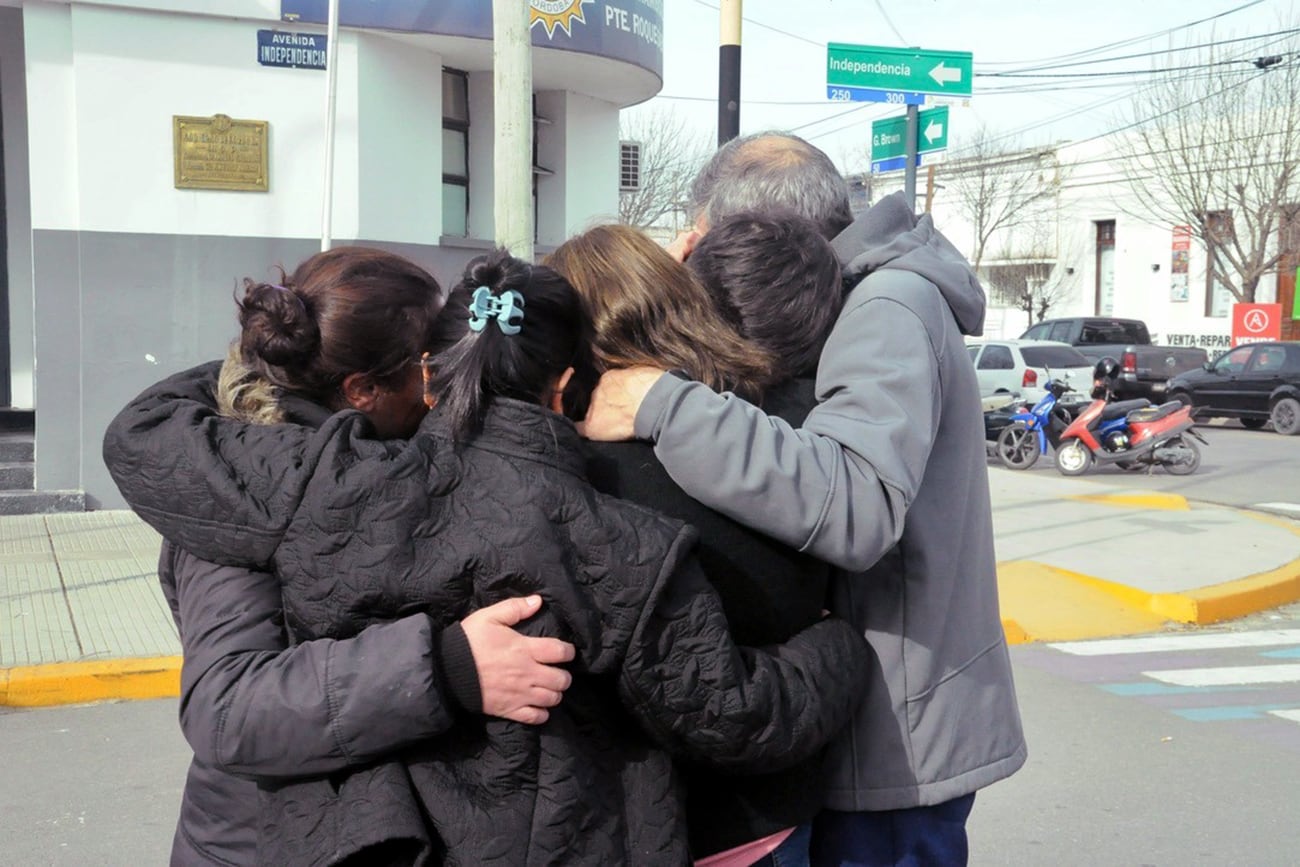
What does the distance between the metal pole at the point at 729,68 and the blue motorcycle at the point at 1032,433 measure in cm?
854

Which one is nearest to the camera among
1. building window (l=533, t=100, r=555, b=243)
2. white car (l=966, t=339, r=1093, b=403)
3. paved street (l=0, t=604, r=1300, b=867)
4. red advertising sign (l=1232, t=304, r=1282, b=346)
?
paved street (l=0, t=604, r=1300, b=867)

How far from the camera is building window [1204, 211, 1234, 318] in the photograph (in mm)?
31094

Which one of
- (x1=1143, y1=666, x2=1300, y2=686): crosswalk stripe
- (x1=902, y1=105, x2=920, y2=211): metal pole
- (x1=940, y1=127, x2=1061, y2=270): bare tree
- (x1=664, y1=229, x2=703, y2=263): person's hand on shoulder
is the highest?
(x1=940, y1=127, x2=1061, y2=270): bare tree

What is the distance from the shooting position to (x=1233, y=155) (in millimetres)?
30031

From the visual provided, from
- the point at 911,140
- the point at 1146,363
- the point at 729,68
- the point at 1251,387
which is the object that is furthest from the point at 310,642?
the point at 1146,363

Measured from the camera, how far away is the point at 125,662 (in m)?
5.95

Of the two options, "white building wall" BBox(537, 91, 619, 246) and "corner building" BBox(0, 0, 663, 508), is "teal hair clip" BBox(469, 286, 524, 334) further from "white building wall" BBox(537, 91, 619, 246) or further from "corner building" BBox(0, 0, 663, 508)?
"white building wall" BBox(537, 91, 619, 246)

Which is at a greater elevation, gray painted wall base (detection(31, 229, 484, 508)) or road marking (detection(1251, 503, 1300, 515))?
gray painted wall base (detection(31, 229, 484, 508))

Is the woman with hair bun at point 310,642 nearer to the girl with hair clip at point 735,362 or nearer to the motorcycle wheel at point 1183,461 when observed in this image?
the girl with hair clip at point 735,362

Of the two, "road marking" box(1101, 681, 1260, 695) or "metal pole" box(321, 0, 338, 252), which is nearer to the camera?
"road marking" box(1101, 681, 1260, 695)

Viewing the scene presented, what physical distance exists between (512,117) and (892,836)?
3.74m

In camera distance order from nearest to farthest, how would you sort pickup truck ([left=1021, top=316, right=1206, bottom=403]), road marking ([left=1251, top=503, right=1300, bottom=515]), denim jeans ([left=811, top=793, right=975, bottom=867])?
denim jeans ([left=811, top=793, right=975, bottom=867])
road marking ([left=1251, top=503, right=1300, bottom=515])
pickup truck ([left=1021, top=316, right=1206, bottom=403])

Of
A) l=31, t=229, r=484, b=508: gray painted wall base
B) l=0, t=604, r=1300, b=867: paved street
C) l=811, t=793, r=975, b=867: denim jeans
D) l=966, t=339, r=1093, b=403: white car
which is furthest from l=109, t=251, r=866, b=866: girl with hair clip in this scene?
l=966, t=339, r=1093, b=403: white car

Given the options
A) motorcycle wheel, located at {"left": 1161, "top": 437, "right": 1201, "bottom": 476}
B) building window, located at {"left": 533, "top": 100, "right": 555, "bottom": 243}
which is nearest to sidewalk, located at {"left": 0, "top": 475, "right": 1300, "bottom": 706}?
motorcycle wheel, located at {"left": 1161, "top": 437, "right": 1201, "bottom": 476}
